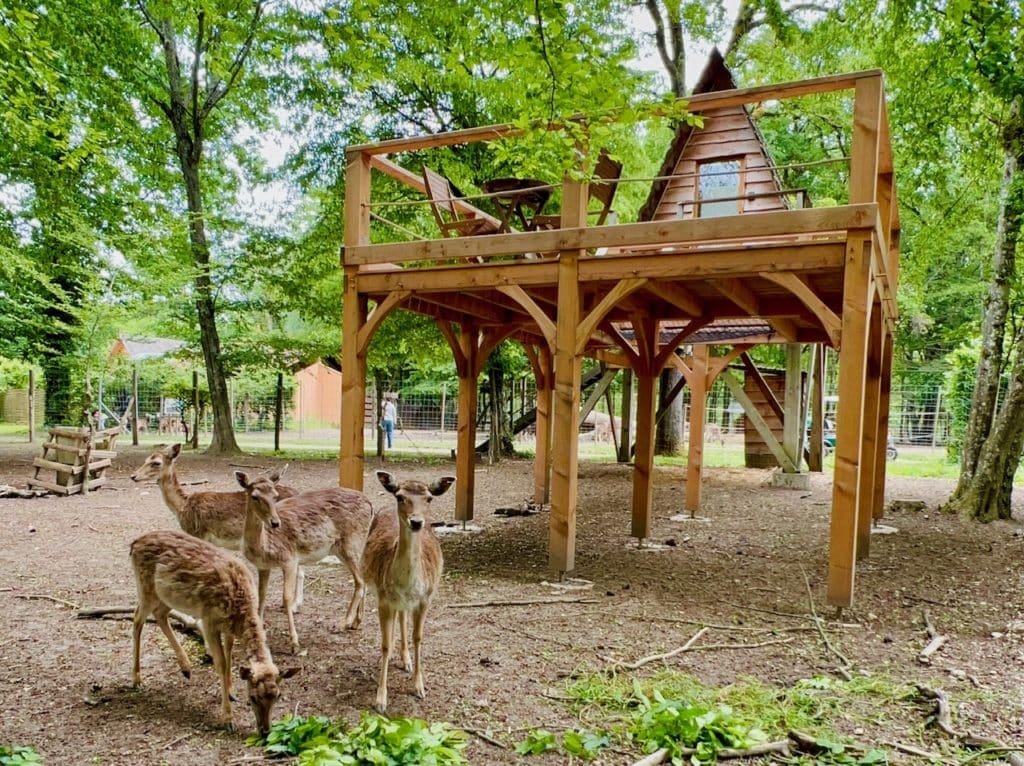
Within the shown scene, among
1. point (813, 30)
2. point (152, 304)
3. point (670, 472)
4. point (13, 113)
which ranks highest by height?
point (813, 30)

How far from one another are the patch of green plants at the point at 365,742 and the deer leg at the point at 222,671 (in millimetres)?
242

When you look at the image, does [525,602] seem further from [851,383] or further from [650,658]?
[851,383]

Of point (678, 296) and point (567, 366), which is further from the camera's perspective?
point (678, 296)

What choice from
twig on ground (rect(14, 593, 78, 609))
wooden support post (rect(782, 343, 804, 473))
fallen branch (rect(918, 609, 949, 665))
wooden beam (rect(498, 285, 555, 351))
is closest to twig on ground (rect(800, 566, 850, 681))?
fallen branch (rect(918, 609, 949, 665))

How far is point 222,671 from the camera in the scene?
373 cm

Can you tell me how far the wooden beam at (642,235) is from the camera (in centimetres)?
567

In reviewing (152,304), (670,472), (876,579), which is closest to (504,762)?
(876,579)

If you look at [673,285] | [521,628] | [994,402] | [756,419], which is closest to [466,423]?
[673,285]

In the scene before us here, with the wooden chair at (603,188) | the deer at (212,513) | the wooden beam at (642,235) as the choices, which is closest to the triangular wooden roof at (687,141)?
the wooden chair at (603,188)

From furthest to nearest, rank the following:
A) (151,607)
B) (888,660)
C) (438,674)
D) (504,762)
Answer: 1. (888,660)
2. (438,674)
3. (151,607)
4. (504,762)

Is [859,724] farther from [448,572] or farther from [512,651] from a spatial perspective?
[448,572]

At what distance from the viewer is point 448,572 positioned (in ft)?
23.5

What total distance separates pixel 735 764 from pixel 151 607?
3298 millimetres

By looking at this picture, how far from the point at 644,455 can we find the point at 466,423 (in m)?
2.45
